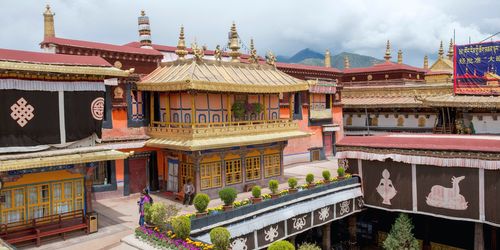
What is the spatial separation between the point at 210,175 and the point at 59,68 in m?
9.12

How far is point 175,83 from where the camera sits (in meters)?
19.9

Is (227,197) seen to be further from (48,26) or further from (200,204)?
(48,26)

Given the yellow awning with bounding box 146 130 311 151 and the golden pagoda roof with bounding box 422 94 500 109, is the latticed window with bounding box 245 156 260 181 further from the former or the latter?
the golden pagoda roof with bounding box 422 94 500 109

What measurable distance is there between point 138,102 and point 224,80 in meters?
4.88

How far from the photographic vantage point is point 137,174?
22.6 metres

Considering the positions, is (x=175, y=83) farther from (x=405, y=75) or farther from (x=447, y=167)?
(x=405, y=75)

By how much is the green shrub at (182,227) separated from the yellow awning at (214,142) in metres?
5.74

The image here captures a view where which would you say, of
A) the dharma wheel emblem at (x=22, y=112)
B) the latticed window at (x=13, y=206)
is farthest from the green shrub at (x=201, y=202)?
the dharma wheel emblem at (x=22, y=112)

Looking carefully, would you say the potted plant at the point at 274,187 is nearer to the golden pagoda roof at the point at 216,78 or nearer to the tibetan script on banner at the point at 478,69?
the golden pagoda roof at the point at 216,78

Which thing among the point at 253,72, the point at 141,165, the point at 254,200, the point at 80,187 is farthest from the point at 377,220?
the point at 80,187

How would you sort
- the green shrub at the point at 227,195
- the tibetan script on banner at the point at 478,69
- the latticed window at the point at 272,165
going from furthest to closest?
1. the tibetan script on banner at the point at 478,69
2. the latticed window at the point at 272,165
3. the green shrub at the point at 227,195

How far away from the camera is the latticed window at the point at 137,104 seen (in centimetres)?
2217

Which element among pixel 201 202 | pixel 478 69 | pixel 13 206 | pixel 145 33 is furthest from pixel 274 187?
pixel 478 69

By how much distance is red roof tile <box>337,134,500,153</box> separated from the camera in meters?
18.7
